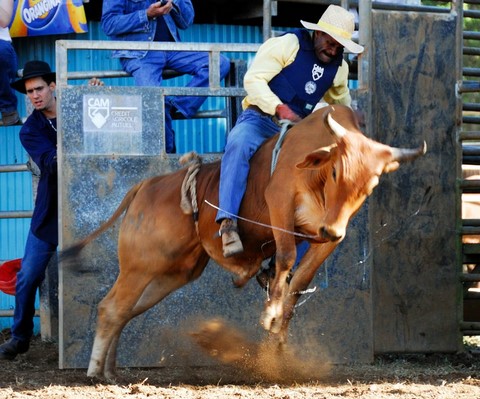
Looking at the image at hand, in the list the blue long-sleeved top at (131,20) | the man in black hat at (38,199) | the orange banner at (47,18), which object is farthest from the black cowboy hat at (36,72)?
the orange banner at (47,18)

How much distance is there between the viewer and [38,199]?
320 inches

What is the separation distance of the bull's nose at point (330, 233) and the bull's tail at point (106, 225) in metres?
1.93

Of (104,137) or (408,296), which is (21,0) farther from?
(408,296)

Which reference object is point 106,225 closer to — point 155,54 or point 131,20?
point 155,54

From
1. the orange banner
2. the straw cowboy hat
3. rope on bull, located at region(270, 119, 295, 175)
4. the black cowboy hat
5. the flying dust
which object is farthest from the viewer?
the orange banner

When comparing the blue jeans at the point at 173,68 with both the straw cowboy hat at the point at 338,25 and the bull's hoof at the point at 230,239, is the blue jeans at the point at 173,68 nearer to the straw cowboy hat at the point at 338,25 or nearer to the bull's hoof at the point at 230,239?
the straw cowboy hat at the point at 338,25

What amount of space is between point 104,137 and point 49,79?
0.75 meters

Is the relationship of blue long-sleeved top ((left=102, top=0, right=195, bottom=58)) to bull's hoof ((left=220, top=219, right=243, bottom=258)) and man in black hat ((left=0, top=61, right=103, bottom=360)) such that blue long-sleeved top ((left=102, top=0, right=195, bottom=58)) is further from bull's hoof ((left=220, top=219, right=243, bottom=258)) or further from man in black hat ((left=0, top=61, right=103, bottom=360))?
bull's hoof ((left=220, top=219, right=243, bottom=258))

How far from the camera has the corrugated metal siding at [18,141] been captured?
10.4 metres

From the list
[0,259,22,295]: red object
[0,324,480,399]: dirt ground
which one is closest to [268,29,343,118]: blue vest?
[0,324,480,399]: dirt ground

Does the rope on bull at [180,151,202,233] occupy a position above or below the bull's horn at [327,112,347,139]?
below

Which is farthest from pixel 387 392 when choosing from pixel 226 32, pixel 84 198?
pixel 226 32

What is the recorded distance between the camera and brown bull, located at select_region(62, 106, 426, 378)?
20.2 feet

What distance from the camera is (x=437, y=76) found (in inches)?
335
